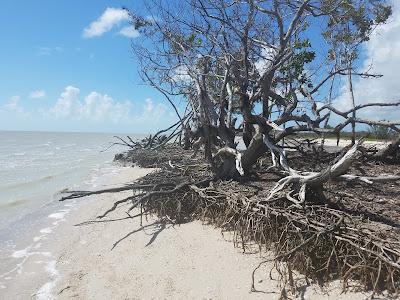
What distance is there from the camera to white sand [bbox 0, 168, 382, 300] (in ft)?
14.8

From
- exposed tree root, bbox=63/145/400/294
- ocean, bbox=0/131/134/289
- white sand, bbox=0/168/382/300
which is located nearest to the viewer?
exposed tree root, bbox=63/145/400/294

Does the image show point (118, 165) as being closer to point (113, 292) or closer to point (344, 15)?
point (344, 15)

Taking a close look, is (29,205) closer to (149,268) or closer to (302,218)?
(149,268)

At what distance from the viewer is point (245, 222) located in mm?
5668

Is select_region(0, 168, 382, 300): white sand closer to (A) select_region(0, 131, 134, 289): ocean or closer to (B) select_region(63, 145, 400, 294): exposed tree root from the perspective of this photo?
(B) select_region(63, 145, 400, 294): exposed tree root

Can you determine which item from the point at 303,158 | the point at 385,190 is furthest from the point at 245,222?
the point at 303,158

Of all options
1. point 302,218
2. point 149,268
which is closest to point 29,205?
point 149,268

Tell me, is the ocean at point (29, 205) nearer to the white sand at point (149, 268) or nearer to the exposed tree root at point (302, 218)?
the white sand at point (149, 268)

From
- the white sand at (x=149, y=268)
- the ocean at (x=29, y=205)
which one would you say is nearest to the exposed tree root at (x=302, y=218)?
the white sand at (x=149, y=268)

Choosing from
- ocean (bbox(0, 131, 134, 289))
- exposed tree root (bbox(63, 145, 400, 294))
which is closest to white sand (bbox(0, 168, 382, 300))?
exposed tree root (bbox(63, 145, 400, 294))

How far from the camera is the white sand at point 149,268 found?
4.50 m

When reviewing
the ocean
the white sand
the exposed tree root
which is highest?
the exposed tree root

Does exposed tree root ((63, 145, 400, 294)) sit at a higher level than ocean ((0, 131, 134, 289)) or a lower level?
higher

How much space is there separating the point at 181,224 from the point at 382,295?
3427 millimetres
